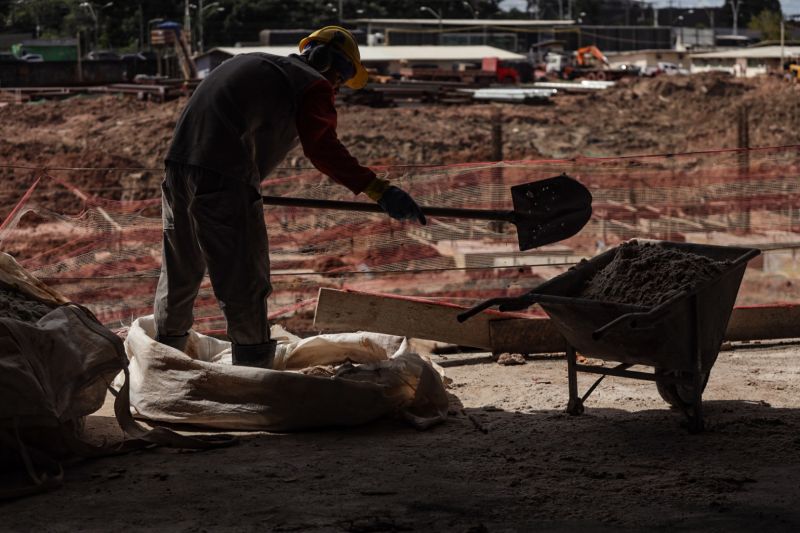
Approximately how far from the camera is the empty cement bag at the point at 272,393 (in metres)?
5.05

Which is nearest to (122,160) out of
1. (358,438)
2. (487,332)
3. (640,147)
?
(640,147)

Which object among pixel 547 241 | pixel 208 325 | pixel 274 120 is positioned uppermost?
pixel 274 120

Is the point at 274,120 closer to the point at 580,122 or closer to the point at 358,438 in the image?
the point at 358,438

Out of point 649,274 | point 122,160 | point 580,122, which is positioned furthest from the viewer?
point 580,122

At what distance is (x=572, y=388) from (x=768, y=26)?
83.7 meters

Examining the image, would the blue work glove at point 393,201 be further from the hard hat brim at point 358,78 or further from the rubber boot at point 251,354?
the rubber boot at point 251,354

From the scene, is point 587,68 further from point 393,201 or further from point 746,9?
point 746,9

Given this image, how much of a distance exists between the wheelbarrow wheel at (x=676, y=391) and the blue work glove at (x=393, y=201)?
1378mm

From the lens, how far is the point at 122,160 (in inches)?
837

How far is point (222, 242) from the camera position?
16.9 feet

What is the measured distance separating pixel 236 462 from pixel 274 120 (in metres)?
1.64

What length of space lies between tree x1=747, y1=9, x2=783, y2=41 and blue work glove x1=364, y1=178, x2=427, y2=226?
2987 inches

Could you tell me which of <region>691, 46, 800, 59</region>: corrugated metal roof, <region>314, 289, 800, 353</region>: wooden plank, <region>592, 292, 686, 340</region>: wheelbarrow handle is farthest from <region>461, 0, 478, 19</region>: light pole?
<region>592, 292, 686, 340</region>: wheelbarrow handle

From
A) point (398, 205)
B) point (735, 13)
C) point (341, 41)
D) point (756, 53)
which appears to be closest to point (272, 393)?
point (398, 205)
